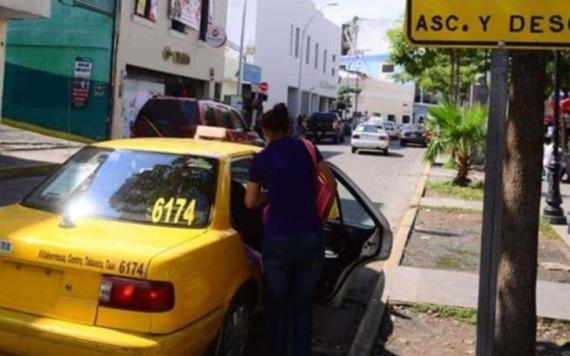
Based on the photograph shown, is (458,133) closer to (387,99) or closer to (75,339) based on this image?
(75,339)

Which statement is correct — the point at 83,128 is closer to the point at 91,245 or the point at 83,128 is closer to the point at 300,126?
the point at 300,126

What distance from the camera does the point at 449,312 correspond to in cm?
626

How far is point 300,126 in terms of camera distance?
1414 inches

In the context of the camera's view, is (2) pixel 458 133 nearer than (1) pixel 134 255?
A: No

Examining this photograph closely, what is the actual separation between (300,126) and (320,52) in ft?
69.4

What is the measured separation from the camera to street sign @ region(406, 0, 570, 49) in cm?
313

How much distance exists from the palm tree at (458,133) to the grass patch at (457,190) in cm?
30

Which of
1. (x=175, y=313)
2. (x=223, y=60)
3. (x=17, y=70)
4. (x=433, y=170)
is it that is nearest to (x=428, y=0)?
(x=175, y=313)

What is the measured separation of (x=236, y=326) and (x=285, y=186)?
2.96ft

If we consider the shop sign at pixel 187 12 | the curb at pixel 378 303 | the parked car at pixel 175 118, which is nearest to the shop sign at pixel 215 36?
the shop sign at pixel 187 12

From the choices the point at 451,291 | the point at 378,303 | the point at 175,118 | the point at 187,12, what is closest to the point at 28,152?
the point at 175,118

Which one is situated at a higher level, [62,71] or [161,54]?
[161,54]

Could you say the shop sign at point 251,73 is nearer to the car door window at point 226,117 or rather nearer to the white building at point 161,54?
the white building at point 161,54

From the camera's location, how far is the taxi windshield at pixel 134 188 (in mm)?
4113
